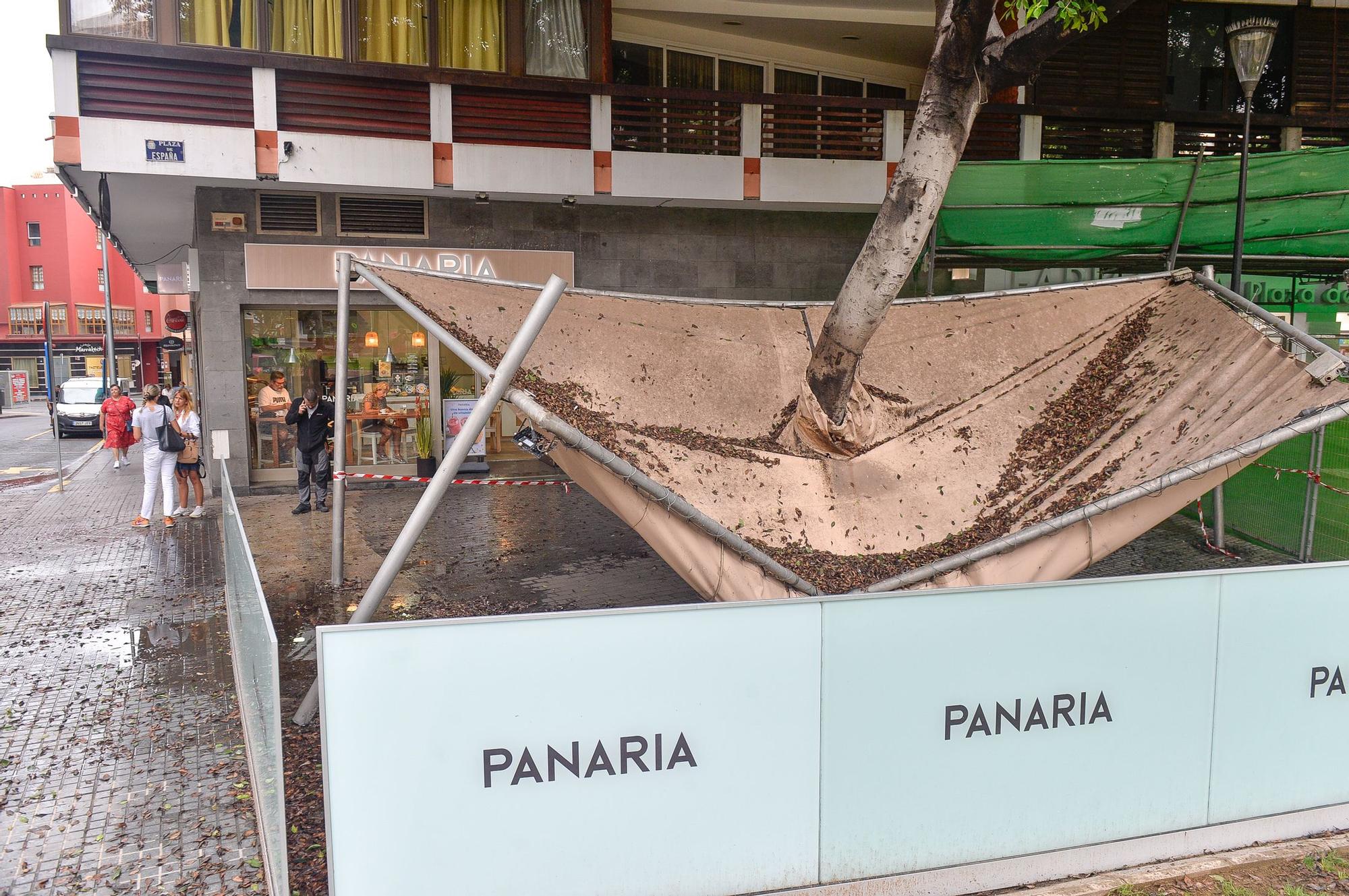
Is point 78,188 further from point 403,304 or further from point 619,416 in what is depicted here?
point 619,416

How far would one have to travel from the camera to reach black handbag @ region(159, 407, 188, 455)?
10.9 meters

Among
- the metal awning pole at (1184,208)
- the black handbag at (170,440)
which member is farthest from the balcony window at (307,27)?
the metal awning pole at (1184,208)

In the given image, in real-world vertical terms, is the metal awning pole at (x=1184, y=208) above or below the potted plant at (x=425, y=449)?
above

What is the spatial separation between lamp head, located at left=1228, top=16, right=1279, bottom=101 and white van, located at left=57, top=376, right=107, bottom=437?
27168 millimetres

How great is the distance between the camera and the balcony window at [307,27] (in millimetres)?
11445

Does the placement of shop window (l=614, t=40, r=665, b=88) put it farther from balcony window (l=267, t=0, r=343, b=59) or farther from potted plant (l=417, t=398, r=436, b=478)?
potted plant (l=417, t=398, r=436, b=478)

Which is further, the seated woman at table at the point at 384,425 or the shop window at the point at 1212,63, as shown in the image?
the shop window at the point at 1212,63

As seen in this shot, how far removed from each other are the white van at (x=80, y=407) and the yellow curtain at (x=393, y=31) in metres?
18.5

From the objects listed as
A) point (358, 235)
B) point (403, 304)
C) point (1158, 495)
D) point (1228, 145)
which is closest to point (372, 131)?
point (358, 235)

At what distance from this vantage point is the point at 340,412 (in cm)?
771

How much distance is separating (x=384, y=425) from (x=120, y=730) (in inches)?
345

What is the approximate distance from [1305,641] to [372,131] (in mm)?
11230

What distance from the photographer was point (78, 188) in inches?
484

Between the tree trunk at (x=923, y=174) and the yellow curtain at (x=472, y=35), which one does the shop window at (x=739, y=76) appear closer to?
the yellow curtain at (x=472, y=35)
